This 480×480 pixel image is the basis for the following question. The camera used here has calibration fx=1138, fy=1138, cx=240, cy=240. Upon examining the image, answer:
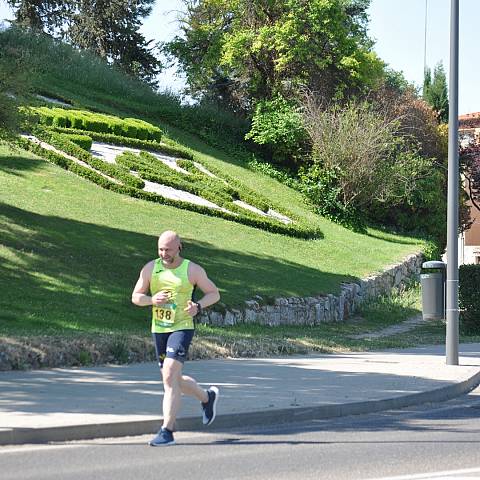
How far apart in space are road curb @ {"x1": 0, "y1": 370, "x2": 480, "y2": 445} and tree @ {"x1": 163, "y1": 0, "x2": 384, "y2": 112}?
39.7 metres

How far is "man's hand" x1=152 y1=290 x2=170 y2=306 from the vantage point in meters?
10.1

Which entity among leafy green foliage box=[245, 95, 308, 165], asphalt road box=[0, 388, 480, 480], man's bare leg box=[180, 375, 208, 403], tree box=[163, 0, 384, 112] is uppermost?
tree box=[163, 0, 384, 112]

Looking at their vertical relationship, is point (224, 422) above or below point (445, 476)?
above

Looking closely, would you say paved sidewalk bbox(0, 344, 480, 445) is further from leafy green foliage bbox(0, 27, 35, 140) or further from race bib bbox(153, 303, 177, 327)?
A: leafy green foliage bbox(0, 27, 35, 140)

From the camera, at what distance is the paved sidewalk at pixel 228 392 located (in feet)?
35.5

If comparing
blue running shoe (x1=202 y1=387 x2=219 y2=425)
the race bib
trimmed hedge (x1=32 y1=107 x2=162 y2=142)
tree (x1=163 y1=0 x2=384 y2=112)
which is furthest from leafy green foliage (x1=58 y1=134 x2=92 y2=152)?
the race bib

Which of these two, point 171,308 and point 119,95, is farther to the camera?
point 119,95

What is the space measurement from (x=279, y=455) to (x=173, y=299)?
66.0 inches

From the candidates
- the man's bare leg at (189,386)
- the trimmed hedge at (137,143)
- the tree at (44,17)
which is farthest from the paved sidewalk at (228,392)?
the tree at (44,17)

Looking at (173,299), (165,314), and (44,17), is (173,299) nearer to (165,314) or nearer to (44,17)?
(165,314)

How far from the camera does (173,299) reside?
10203 mm

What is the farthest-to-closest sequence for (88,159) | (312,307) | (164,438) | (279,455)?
1. (88,159)
2. (312,307)
3. (164,438)
4. (279,455)

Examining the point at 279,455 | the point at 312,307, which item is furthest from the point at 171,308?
the point at 312,307

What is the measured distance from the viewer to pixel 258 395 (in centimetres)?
1349
